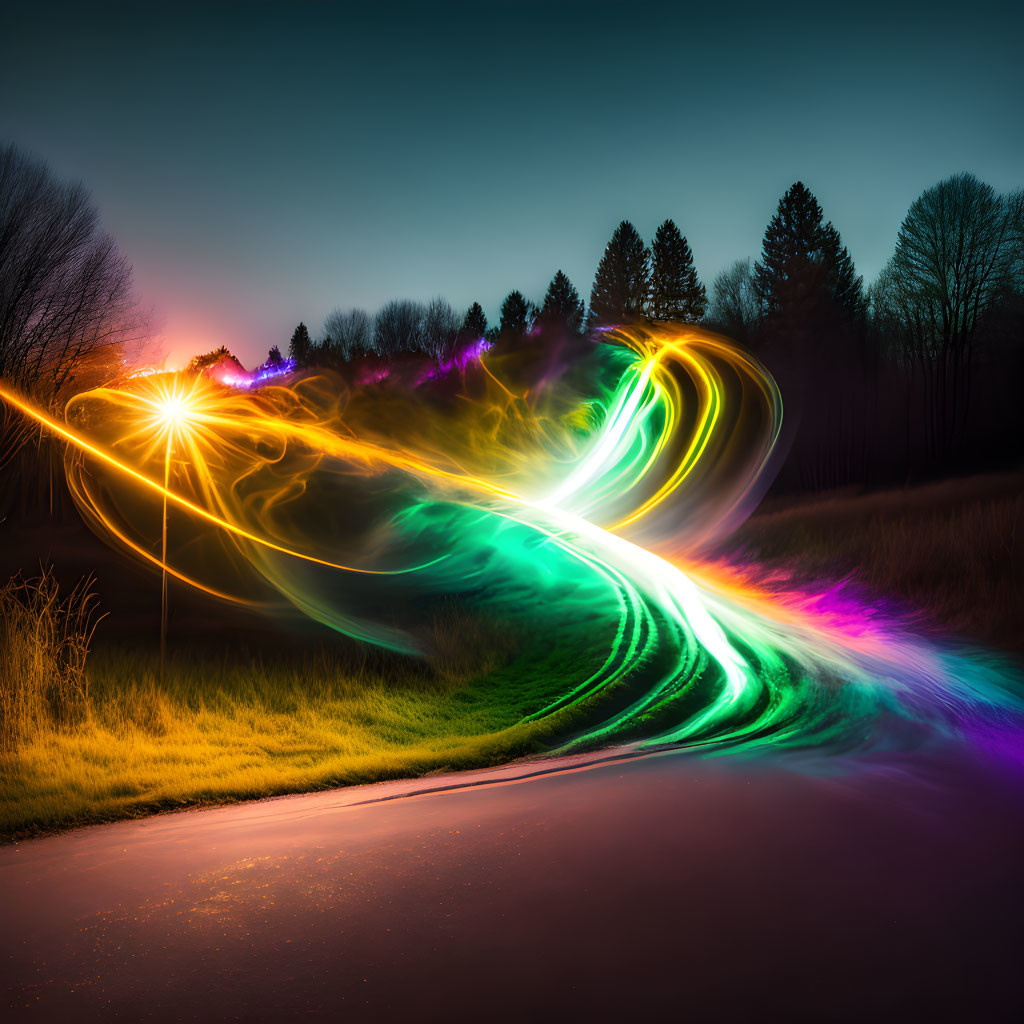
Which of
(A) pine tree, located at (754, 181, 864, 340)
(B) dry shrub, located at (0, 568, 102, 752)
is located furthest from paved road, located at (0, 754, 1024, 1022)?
(A) pine tree, located at (754, 181, 864, 340)

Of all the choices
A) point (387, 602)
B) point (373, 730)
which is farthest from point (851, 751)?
point (387, 602)

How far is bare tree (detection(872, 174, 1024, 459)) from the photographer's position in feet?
88.4

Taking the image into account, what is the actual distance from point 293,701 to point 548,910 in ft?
15.2

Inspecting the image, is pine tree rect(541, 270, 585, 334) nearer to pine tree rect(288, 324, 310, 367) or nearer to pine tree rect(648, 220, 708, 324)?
pine tree rect(648, 220, 708, 324)

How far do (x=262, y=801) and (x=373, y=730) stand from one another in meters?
1.60

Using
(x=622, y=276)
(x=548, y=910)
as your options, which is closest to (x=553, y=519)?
(x=548, y=910)

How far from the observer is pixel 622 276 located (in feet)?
172

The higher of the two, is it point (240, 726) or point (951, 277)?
point (951, 277)

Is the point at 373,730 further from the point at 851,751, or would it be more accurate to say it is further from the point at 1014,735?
the point at 1014,735

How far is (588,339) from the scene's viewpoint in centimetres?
1588

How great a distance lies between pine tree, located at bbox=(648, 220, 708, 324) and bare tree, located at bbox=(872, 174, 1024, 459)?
1906 centimetres

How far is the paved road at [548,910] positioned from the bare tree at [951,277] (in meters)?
28.7

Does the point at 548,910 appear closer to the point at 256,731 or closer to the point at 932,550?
the point at 256,731

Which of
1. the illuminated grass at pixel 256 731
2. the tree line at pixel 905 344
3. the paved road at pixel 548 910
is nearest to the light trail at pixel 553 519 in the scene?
the illuminated grass at pixel 256 731
